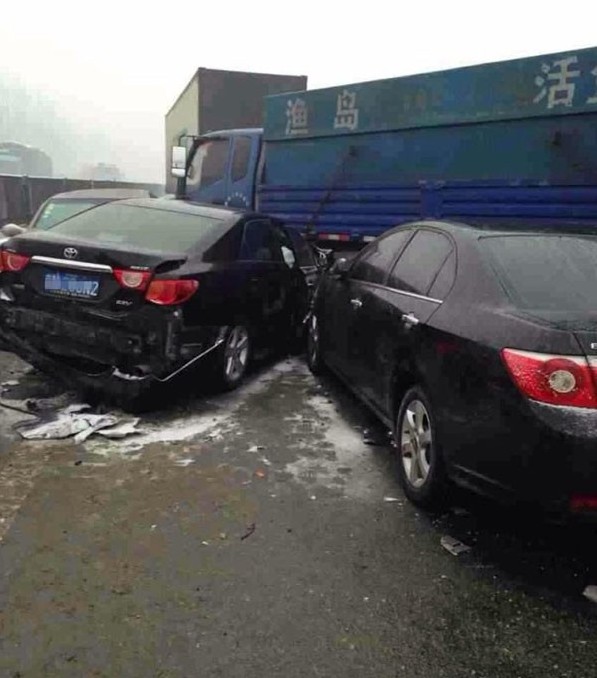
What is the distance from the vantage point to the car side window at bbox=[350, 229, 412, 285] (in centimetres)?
453

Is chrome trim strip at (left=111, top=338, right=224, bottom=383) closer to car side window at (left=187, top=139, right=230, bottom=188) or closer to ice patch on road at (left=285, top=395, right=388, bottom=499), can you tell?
ice patch on road at (left=285, top=395, right=388, bottom=499)

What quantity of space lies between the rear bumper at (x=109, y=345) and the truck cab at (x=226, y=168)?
16.1 feet

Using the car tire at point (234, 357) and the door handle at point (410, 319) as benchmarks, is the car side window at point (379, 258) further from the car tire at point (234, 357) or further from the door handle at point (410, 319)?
the car tire at point (234, 357)

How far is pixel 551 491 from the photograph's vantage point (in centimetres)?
268

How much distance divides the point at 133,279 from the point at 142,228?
0.89m

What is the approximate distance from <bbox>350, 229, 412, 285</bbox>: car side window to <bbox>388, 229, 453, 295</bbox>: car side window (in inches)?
5.8

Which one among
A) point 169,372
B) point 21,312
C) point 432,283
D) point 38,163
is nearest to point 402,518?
point 432,283

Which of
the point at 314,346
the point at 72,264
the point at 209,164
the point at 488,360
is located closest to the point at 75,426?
the point at 72,264

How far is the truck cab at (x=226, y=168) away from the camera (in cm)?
954

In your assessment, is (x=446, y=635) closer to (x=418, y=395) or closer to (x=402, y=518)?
(x=402, y=518)

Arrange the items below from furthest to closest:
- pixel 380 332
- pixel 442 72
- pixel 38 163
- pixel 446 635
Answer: pixel 38 163, pixel 442 72, pixel 380 332, pixel 446 635

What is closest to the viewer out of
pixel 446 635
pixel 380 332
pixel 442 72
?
pixel 446 635

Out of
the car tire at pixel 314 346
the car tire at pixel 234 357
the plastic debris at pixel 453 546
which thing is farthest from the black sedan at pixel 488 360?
the car tire at pixel 314 346

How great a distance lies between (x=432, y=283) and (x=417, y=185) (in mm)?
3665
